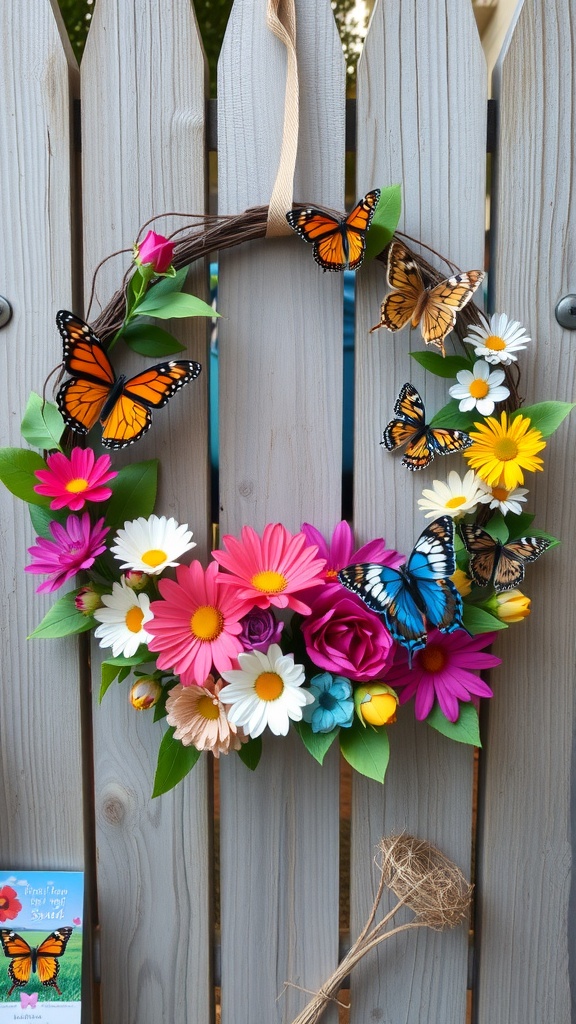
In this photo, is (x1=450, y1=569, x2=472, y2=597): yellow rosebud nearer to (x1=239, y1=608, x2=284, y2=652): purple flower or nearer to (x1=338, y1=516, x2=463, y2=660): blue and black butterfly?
(x1=338, y1=516, x2=463, y2=660): blue and black butterfly

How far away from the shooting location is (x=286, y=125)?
0.86 metres

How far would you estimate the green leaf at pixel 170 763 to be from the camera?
2.85 feet

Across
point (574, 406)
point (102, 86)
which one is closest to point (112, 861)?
point (574, 406)

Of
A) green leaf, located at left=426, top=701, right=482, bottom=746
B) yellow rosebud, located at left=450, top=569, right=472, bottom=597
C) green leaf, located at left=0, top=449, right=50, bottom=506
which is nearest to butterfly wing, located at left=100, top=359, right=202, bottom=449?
green leaf, located at left=0, top=449, right=50, bottom=506

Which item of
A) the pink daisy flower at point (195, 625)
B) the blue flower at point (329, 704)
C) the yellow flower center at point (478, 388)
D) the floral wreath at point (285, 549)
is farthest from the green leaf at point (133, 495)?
the yellow flower center at point (478, 388)

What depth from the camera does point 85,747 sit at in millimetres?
954

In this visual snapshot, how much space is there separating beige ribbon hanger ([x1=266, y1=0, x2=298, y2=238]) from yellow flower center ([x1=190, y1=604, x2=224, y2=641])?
0.49 meters

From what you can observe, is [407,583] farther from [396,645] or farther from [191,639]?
[191,639]

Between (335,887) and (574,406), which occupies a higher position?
(574,406)

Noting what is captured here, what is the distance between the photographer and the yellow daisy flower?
0.85 m

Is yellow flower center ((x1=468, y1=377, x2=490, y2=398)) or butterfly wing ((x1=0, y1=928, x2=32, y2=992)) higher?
yellow flower center ((x1=468, y1=377, x2=490, y2=398))

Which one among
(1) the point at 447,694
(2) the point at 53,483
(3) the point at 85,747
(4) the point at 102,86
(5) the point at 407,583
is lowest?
(3) the point at 85,747

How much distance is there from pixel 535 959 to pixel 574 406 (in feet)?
2.61

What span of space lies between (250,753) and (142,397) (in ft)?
1.57
